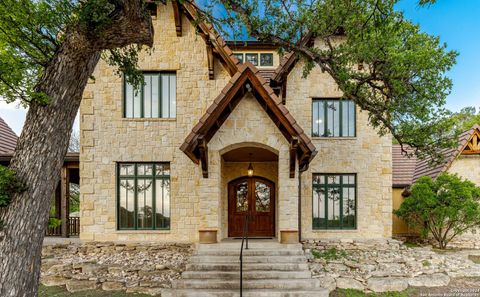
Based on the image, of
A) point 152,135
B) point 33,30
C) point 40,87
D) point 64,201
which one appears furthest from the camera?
point 64,201

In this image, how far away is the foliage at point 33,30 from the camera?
466 cm

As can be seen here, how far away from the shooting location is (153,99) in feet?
31.9

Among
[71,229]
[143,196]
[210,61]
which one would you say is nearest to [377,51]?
[210,61]

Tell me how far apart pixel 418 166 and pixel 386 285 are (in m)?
8.81

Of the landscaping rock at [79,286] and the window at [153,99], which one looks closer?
the landscaping rock at [79,286]

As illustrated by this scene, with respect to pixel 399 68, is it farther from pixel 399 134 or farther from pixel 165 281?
pixel 165 281

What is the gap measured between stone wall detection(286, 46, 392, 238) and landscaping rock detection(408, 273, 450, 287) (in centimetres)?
254

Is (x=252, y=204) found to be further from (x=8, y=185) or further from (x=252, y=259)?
(x=8, y=185)

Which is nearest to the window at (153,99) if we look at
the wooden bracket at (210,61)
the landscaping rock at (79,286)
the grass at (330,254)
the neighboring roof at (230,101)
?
the wooden bracket at (210,61)

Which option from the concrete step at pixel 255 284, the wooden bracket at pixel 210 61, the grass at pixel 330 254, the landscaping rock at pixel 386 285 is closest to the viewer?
the concrete step at pixel 255 284

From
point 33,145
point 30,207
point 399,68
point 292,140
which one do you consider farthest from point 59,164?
point 399,68

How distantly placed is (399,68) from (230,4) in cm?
397

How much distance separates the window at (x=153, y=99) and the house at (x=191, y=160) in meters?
0.03

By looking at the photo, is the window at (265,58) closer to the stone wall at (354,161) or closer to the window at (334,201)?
the stone wall at (354,161)
